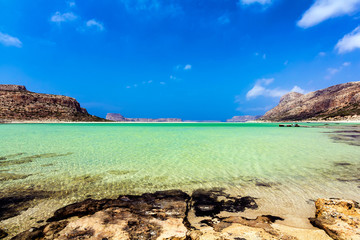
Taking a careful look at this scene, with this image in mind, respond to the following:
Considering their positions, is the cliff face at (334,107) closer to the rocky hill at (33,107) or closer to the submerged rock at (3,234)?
the submerged rock at (3,234)

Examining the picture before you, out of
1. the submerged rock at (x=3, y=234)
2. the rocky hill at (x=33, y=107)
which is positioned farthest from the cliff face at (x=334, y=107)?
the rocky hill at (x=33, y=107)

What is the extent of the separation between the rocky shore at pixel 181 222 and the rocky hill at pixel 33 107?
9557cm

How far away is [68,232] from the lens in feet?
9.70

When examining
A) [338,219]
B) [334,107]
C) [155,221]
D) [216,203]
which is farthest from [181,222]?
[334,107]

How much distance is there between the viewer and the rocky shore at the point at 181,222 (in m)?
2.86

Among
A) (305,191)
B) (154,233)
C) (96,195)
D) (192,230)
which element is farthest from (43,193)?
(305,191)

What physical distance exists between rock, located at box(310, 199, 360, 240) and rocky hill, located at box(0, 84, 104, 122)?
99242 mm

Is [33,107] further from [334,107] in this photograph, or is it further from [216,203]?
[334,107]

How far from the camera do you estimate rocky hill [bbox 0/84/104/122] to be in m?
76.9

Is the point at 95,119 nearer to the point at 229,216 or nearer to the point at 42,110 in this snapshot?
the point at 42,110

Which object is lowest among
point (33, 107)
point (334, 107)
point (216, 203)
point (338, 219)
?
point (216, 203)

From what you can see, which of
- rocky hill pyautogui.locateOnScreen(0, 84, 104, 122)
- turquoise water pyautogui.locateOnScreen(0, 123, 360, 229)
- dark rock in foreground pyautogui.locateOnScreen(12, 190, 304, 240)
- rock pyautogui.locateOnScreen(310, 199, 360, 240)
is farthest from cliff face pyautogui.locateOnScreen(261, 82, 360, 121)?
rocky hill pyautogui.locateOnScreen(0, 84, 104, 122)

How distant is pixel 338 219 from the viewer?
317 centimetres

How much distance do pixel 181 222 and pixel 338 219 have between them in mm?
2905
